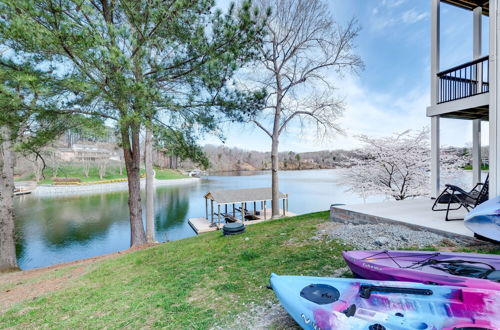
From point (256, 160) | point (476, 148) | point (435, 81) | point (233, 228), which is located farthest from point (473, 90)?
point (256, 160)

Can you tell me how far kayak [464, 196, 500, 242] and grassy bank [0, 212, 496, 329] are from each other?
62.5 inches

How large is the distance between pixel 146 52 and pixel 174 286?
414 cm

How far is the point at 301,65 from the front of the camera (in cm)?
1052

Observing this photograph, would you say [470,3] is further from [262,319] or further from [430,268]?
[262,319]

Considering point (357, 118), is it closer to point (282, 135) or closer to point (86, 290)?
point (282, 135)

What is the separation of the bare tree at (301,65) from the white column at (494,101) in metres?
6.63

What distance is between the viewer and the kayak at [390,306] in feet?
4.91

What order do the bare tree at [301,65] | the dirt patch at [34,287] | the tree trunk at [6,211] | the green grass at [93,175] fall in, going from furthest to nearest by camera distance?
the green grass at [93,175] → the bare tree at [301,65] → the tree trunk at [6,211] → the dirt patch at [34,287]

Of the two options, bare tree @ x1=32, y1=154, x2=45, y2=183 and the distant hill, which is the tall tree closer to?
bare tree @ x1=32, y1=154, x2=45, y2=183

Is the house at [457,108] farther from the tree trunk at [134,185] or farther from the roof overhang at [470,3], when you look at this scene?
the tree trunk at [134,185]

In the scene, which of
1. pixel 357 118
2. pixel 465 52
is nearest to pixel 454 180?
pixel 357 118

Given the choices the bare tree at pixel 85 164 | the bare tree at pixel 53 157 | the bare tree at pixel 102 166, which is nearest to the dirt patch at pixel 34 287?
the bare tree at pixel 53 157

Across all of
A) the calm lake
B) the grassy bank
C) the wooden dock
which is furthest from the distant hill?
the grassy bank

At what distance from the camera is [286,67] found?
34.5 feet
